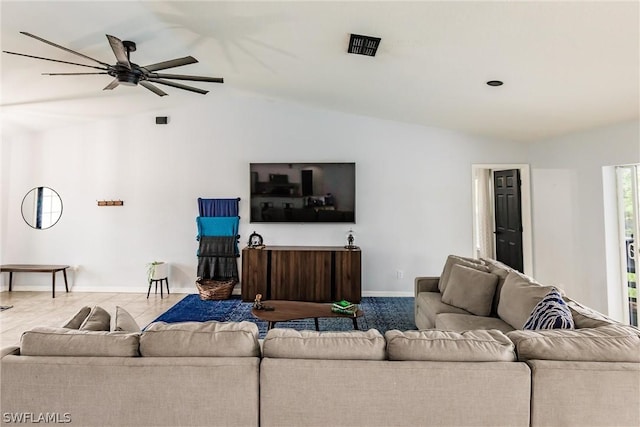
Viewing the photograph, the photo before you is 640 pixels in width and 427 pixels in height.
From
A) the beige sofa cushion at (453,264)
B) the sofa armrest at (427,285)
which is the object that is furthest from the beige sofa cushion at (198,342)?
the sofa armrest at (427,285)

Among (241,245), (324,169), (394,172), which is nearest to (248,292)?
(241,245)

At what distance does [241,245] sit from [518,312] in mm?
3871

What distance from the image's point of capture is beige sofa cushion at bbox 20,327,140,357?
4.52ft

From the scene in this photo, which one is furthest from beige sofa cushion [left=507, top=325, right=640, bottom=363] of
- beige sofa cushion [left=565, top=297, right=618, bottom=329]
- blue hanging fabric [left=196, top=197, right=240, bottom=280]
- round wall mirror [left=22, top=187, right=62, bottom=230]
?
round wall mirror [left=22, top=187, right=62, bottom=230]

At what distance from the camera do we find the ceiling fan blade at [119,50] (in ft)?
7.61

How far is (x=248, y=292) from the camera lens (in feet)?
15.3

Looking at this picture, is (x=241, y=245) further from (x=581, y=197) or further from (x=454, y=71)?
(x=581, y=197)

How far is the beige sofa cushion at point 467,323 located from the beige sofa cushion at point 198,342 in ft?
5.64

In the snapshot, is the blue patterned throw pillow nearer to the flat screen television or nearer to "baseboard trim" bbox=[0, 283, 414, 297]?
the flat screen television

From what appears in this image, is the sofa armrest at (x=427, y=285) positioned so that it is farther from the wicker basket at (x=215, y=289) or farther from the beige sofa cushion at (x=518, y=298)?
the wicker basket at (x=215, y=289)

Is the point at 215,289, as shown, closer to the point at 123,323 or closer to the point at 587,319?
the point at 123,323

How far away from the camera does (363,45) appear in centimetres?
269

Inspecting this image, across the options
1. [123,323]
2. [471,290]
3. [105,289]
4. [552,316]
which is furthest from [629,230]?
[105,289]

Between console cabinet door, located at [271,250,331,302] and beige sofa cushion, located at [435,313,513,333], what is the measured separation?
6.76 feet
